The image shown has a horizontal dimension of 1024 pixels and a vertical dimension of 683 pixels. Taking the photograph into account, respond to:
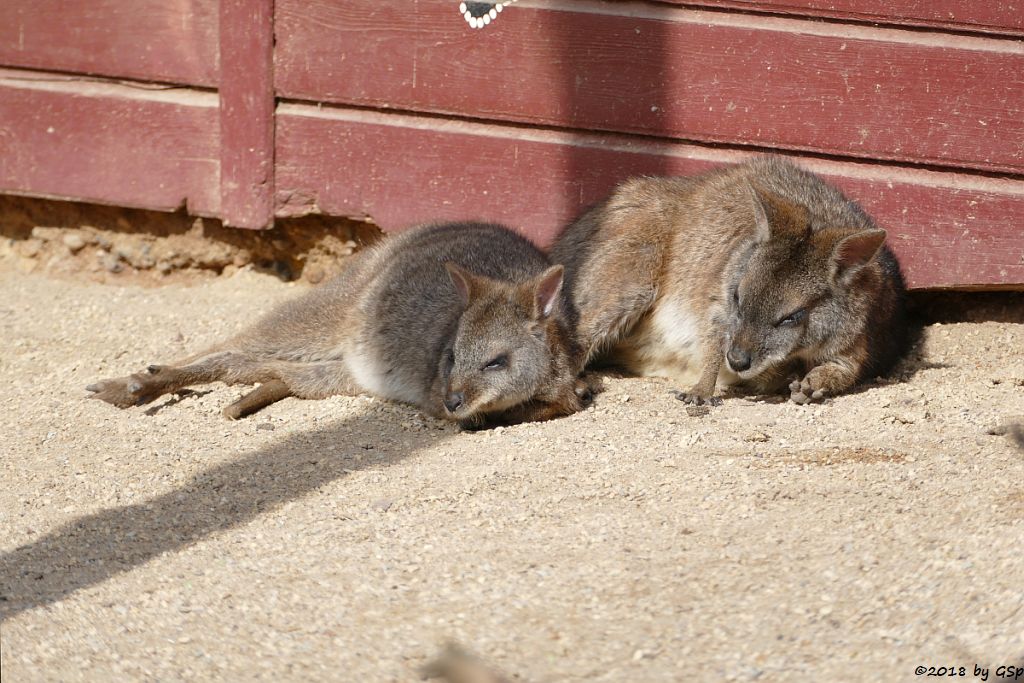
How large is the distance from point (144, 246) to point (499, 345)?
299 centimetres

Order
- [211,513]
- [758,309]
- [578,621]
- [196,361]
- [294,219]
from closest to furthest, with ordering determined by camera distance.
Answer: [578,621] < [211,513] < [758,309] < [196,361] < [294,219]

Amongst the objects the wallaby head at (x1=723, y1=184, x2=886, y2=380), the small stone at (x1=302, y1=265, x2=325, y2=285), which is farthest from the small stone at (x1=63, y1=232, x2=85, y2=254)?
the wallaby head at (x1=723, y1=184, x2=886, y2=380)

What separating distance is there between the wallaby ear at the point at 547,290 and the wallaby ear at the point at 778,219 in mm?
1022

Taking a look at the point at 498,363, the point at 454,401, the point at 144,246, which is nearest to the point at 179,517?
the point at 454,401

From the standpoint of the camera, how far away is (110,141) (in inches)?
287

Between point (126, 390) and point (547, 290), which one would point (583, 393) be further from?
point (126, 390)

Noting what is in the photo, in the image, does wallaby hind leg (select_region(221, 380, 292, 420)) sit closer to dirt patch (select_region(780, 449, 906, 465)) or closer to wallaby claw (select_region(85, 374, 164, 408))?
wallaby claw (select_region(85, 374, 164, 408))

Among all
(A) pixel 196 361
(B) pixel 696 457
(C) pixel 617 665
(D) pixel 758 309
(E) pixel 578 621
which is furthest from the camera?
(A) pixel 196 361

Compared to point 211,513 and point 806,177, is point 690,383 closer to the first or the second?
point 806,177

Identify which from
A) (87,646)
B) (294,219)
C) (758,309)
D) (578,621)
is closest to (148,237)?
(294,219)

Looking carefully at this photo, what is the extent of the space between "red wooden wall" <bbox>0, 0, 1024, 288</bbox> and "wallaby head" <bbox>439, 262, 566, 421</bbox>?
1.12 meters

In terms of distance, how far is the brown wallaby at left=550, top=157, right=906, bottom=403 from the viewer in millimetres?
5840

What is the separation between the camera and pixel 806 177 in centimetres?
636

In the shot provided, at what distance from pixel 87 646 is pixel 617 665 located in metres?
1.56
